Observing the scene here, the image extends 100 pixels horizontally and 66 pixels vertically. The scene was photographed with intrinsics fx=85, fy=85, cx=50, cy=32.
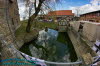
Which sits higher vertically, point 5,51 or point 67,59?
point 5,51

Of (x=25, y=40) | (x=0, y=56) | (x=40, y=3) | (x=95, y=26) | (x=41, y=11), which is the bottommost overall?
(x=25, y=40)

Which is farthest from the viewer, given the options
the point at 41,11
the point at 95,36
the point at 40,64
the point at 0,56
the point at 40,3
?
the point at 41,11

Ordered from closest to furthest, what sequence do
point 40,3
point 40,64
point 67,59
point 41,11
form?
1. point 40,64
2. point 67,59
3. point 40,3
4. point 41,11

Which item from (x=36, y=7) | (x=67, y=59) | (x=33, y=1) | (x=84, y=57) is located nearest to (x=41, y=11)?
(x=36, y=7)

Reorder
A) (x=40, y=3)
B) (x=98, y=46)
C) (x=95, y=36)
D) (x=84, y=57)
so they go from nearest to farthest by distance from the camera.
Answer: (x=84, y=57) < (x=98, y=46) < (x=95, y=36) < (x=40, y=3)

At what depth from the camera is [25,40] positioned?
941cm

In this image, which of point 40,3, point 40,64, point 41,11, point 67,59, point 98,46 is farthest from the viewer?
point 41,11

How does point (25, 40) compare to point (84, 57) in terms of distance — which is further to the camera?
point (25, 40)

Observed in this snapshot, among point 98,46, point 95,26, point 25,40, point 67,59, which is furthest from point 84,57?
point 25,40

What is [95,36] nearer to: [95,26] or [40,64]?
[95,26]

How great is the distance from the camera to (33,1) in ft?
33.3

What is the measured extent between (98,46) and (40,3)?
7.35m

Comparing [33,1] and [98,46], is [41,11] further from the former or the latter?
[98,46]

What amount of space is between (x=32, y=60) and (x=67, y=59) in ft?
15.4
